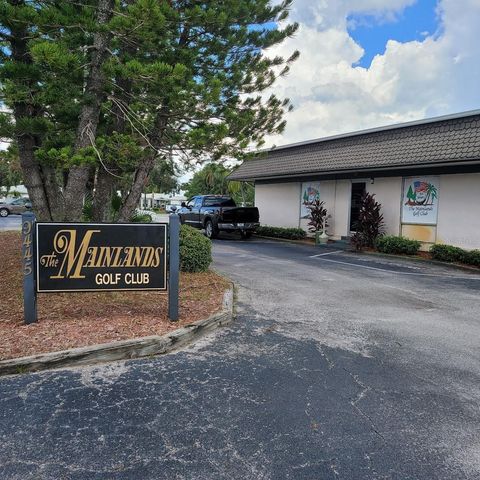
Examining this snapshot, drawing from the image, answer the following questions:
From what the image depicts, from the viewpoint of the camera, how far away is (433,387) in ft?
12.9

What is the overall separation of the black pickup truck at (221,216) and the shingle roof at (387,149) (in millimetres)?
2184

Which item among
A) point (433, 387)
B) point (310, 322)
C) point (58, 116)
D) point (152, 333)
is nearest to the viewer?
point (433, 387)

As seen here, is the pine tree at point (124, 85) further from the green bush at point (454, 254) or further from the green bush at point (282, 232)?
the green bush at point (282, 232)

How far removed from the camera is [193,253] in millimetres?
8641

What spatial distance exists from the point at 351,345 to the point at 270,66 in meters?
6.64

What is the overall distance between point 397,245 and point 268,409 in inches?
439

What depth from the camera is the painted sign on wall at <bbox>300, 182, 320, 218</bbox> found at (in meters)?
17.8

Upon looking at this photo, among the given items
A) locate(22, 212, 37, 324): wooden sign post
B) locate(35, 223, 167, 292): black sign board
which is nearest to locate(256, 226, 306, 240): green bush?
locate(35, 223, 167, 292): black sign board

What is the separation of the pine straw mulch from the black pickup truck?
10296 mm

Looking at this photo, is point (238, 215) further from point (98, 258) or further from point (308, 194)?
point (98, 258)

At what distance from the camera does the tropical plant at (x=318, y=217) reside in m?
16.6

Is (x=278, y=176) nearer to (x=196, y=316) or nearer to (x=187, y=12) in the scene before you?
(x=187, y=12)

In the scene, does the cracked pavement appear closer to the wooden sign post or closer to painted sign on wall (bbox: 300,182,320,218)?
the wooden sign post

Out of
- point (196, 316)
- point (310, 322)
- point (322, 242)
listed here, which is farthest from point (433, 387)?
point (322, 242)
